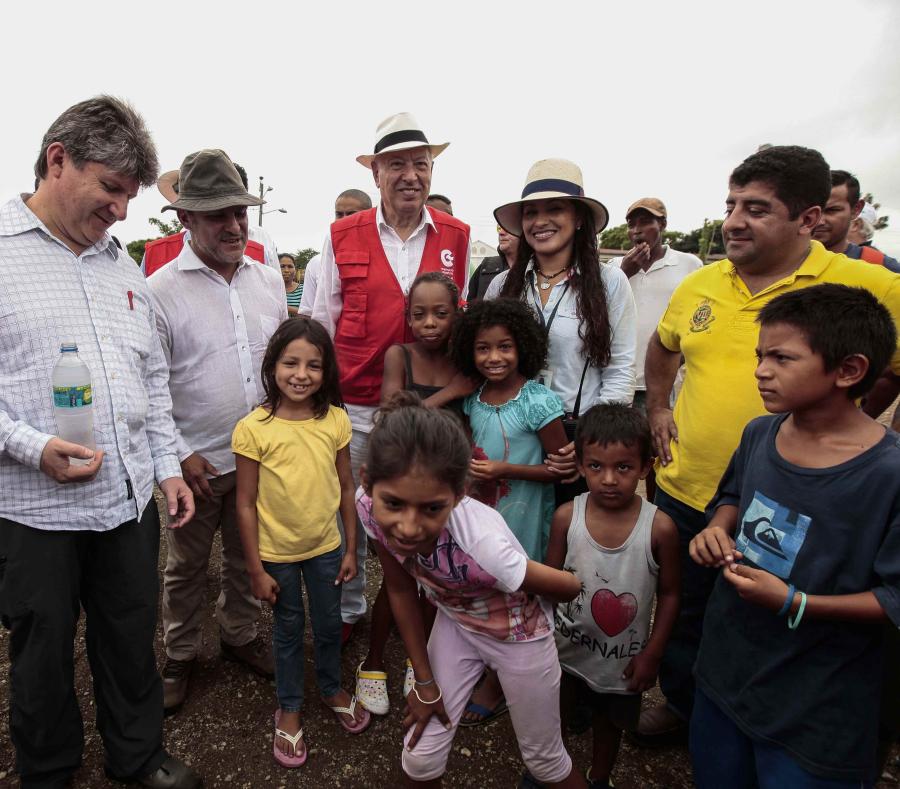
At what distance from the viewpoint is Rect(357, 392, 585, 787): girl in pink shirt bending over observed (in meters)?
1.63

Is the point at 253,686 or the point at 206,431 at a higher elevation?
the point at 206,431

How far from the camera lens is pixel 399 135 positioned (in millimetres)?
3053

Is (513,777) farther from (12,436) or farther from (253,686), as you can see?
(12,436)

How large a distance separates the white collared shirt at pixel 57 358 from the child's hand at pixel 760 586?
2073 millimetres

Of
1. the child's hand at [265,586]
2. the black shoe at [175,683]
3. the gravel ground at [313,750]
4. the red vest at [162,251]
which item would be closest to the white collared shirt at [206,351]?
the child's hand at [265,586]

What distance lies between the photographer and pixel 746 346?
2133 mm

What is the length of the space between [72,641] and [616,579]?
2.02m

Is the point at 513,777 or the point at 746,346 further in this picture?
the point at 513,777

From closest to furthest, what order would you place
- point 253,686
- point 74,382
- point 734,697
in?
point 734,697, point 74,382, point 253,686

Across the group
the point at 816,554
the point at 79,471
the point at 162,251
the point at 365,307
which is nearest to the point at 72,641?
the point at 79,471

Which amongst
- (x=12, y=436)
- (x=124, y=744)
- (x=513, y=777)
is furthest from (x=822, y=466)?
(x=124, y=744)

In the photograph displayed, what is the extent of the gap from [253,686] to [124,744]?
2.45ft

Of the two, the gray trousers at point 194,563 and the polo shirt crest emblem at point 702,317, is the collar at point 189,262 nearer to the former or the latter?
the gray trousers at point 194,563

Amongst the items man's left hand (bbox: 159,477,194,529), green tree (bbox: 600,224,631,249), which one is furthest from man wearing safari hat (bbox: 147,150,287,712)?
green tree (bbox: 600,224,631,249)
